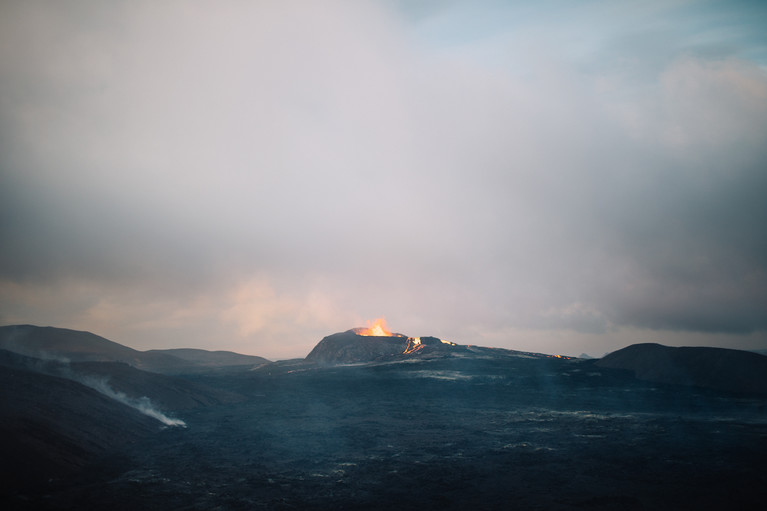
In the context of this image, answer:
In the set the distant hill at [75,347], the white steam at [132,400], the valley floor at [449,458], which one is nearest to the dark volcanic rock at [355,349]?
the distant hill at [75,347]

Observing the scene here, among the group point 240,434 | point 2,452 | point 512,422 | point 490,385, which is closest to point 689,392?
point 490,385

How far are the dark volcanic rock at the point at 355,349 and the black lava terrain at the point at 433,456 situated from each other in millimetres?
76123

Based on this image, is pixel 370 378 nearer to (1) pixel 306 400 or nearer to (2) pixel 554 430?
(1) pixel 306 400

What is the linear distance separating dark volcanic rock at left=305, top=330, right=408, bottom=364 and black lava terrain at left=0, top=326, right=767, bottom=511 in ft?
250

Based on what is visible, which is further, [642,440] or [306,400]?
[306,400]

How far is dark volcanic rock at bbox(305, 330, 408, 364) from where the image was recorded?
529ft

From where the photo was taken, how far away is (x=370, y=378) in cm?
11550

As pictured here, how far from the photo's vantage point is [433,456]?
134 ft

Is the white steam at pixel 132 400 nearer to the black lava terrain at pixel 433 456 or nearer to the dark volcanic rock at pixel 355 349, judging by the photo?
the black lava terrain at pixel 433 456

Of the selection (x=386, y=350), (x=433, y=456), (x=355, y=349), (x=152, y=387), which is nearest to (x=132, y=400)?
(x=152, y=387)

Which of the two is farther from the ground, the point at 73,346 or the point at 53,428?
the point at 73,346

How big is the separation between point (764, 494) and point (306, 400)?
7133cm

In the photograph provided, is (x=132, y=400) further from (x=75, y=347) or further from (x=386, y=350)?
(x=75, y=347)

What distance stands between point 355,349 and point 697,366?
10769 centimetres
